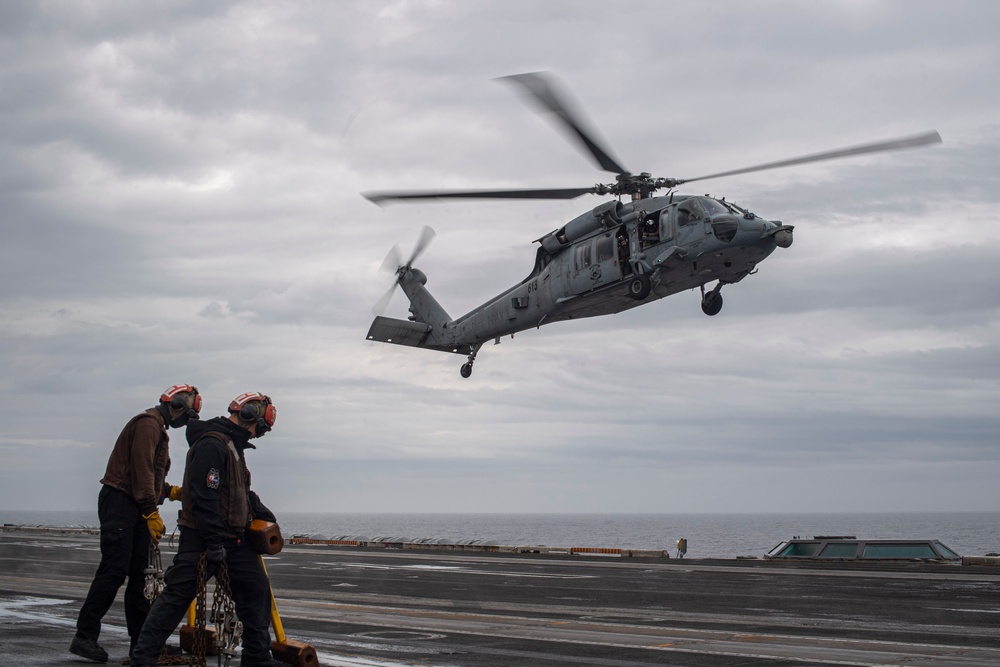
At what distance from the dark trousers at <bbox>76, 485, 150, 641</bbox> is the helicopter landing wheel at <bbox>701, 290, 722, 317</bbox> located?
17.8m

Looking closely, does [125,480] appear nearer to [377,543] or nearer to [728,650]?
[728,650]

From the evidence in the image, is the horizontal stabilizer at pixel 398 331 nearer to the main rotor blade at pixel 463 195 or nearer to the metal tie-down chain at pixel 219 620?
the main rotor blade at pixel 463 195

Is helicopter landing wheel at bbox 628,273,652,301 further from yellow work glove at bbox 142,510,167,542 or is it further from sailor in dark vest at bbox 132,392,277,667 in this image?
sailor in dark vest at bbox 132,392,277,667

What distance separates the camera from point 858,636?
404 inches

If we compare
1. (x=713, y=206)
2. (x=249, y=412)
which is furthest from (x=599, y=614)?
(x=713, y=206)

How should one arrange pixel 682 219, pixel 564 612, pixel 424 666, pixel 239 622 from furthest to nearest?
pixel 682 219 → pixel 564 612 → pixel 424 666 → pixel 239 622

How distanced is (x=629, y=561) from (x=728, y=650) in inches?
615

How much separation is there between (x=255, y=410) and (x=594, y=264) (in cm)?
1831

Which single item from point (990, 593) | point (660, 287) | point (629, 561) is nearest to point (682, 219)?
point (660, 287)

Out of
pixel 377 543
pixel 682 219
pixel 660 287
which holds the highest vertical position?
pixel 682 219

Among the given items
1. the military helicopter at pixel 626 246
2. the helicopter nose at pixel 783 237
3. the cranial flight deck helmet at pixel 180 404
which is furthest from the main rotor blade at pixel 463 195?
the cranial flight deck helmet at pixel 180 404

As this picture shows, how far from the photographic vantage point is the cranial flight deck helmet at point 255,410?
7.91 metres

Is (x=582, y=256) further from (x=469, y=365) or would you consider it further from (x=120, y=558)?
(x=120, y=558)

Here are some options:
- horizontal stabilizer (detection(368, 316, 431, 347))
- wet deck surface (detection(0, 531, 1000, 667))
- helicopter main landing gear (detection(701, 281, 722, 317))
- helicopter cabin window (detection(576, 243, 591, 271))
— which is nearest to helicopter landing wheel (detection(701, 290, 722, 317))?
helicopter main landing gear (detection(701, 281, 722, 317))
